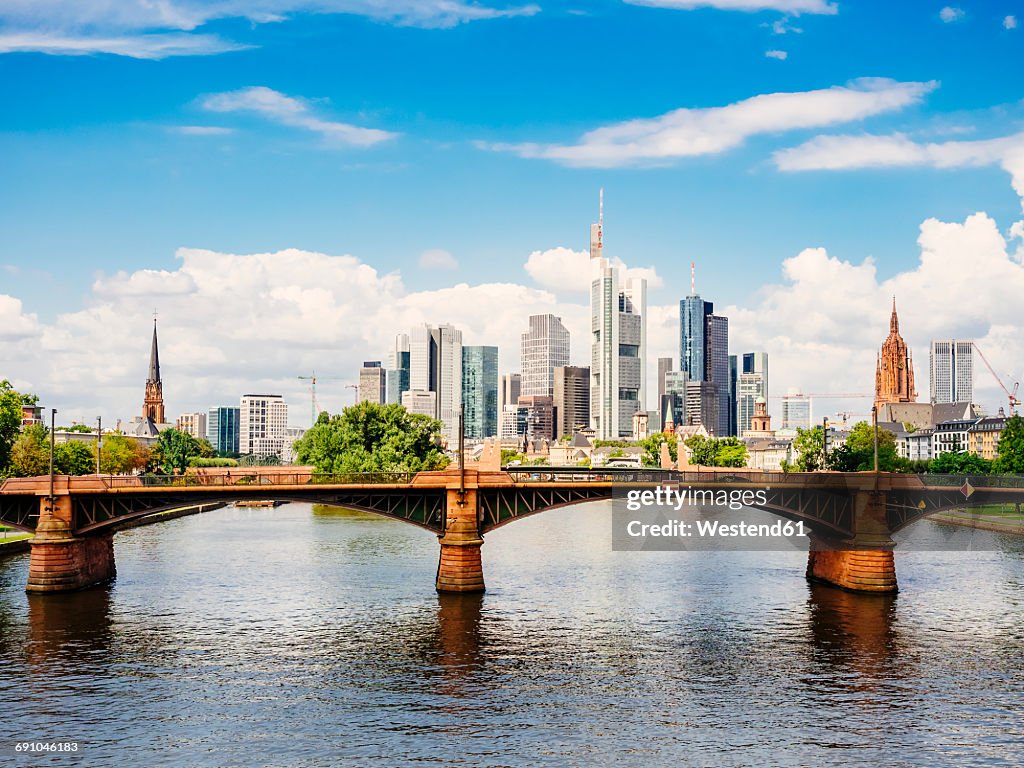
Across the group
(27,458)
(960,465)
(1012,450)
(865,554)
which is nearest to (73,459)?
(27,458)

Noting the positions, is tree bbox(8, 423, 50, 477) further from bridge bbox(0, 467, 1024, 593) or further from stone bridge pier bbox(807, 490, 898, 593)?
stone bridge pier bbox(807, 490, 898, 593)

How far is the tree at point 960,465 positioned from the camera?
186125 mm

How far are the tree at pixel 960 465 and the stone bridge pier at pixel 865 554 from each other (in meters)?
102

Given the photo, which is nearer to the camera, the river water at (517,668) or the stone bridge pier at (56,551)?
the river water at (517,668)

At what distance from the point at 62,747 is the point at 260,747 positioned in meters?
8.62

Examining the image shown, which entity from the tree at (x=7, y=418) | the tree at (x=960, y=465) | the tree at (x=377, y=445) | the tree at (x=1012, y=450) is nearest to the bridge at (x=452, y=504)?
the tree at (x=7, y=418)

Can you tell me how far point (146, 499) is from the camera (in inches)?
3415

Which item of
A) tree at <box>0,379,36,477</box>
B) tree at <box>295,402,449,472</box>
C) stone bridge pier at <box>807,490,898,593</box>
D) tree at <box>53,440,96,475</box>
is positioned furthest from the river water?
tree at <box>295,402,449,472</box>

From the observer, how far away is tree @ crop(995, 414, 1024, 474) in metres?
164

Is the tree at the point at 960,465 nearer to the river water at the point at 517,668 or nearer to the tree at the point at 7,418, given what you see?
the river water at the point at 517,668

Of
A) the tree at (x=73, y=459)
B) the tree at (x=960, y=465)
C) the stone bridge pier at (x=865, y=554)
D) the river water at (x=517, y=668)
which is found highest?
the tree at (x=73, y=459)

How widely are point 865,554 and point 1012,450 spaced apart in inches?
3635

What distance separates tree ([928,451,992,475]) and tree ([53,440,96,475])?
141751 millimetres

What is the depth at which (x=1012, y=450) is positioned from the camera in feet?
549
